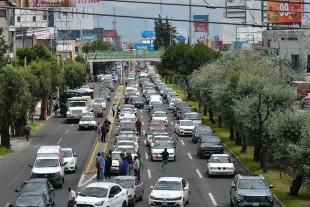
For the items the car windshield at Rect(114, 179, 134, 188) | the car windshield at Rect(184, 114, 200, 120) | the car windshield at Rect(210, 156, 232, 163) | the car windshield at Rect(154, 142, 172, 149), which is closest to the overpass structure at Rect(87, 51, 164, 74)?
the car windshield at Rect(184, 114, 200, 120)

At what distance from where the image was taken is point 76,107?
2940 inches

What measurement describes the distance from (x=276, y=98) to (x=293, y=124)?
351 inches

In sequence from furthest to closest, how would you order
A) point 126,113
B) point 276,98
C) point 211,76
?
1. point 126,113
2. point 211,76
3. point 276,98

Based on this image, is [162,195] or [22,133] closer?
[162,195]

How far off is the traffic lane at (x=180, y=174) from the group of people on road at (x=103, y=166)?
212 centimetres

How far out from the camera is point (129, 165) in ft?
132

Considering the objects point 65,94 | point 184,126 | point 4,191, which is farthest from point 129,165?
point 65,94

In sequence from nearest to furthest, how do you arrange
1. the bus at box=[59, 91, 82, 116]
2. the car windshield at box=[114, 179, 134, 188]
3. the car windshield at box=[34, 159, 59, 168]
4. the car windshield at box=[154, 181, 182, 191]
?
1. the car windshield at box=[154, 181, 182, 191]
2. the car windshield at box=[114, 179, 134, 188]
3. the car windshield at box=[34, 159, 59, 168]
4. the bus at box=[59, 91, 82, 116]

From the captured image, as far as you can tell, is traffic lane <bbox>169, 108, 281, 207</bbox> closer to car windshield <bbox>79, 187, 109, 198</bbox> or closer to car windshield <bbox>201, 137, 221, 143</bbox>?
car windshield <bbox>201, 137, 221, 143</bbox>

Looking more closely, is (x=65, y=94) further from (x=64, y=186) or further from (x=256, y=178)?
(x=256, y=178)

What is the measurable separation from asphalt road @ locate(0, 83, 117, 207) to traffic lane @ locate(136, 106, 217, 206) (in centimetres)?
375

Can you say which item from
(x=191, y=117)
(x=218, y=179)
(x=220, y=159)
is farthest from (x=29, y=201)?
(x=191, y=117)

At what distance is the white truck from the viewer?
244 feet

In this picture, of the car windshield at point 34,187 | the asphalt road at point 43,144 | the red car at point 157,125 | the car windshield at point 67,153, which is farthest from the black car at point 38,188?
the red car at point 157,125
